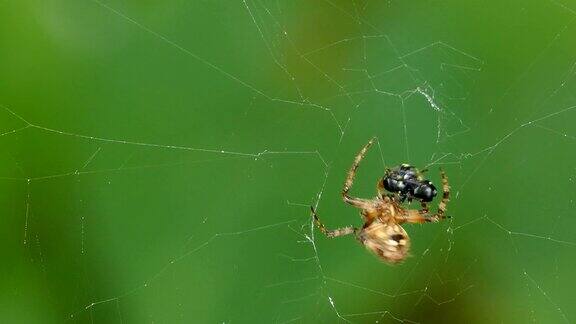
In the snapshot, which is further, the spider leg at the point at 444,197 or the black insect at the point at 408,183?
the spider leg at the point at 444,197

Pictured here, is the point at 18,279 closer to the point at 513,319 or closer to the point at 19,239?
the point at 19,239

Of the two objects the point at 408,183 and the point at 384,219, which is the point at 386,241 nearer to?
the point at 384,219

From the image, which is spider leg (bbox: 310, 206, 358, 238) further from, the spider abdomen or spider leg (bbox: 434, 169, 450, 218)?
spider leg (bbox: 434, 169, 450, 218)

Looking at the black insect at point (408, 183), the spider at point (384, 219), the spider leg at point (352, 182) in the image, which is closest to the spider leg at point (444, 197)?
the spider at point (384, 219)

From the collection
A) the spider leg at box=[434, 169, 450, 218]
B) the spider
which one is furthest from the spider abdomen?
the spider leg at box=[434, 169, 450, 218]

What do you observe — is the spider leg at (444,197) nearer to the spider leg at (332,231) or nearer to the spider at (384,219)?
the spider at (384,219)

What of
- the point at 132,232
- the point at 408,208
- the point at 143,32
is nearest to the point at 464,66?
the point at 408,208

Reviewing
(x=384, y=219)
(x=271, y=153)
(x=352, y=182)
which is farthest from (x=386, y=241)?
(x=271, y=153)
